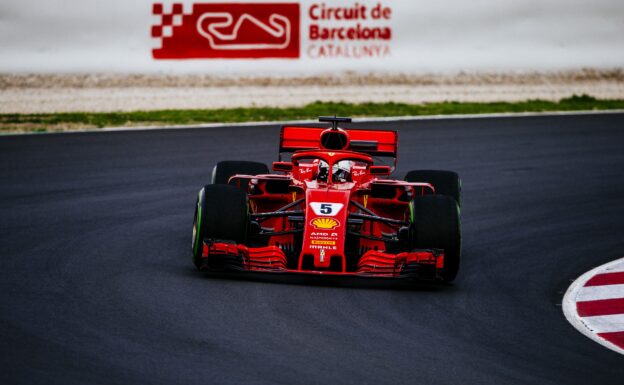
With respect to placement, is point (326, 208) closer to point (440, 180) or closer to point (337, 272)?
point (337, 272)

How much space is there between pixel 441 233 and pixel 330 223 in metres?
0.84

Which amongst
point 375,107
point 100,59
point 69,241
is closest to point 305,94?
point 375,107

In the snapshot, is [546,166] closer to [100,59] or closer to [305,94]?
[305,94]

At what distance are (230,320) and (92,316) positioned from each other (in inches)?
34.2

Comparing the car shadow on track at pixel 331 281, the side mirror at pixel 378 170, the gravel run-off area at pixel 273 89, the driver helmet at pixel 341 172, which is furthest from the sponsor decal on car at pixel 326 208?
the gravel run-off area at pixel 273 89

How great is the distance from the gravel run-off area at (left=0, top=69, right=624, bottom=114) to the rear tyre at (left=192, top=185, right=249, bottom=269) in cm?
1091

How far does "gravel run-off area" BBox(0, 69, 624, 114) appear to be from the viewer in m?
20.8

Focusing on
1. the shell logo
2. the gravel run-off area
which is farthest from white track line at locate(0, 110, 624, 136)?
the shell logo

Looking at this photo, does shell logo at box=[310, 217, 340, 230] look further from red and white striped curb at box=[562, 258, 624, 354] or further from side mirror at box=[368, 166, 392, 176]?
red and white striped curb at box=[562, 258, 624, 354]

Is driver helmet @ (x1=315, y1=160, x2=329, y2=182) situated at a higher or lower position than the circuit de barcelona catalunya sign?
lower

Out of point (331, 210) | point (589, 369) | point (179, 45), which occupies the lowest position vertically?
point (589, 369)

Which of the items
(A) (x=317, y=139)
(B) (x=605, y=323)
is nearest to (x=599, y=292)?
(B) (x=605, y=323)

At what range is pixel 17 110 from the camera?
20.0 meters

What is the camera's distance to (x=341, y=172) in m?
10.6
